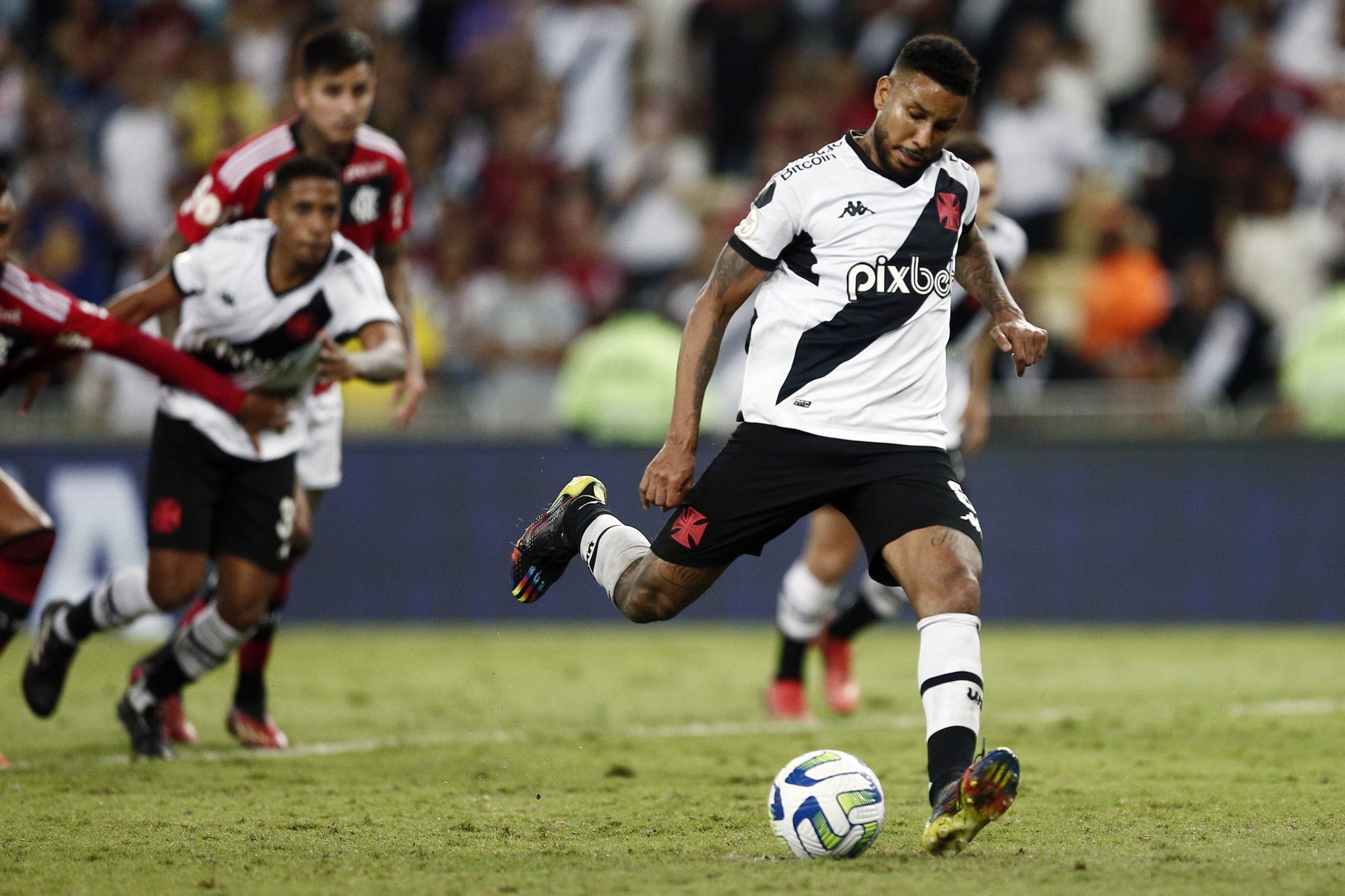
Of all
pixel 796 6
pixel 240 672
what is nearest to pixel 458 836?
pixel 240 672

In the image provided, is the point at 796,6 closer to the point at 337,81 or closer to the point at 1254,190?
the point at 1254,190

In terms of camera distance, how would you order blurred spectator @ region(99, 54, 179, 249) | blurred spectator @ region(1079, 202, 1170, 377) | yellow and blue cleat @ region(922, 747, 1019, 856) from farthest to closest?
1. blurred spectator @ region(99, 54, 179, 249)
2. blurred spectator @ region(1079, 202, 1170, 377)
3. yellow and blue cleat @ region(922, 747, 1019, 856)

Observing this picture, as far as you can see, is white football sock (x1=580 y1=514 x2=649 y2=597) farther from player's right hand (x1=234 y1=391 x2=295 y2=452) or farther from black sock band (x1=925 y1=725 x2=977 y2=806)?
player's right hand (x1=234 y1=391 x2=295 y2=452)

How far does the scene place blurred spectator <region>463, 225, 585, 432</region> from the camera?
42.3 ft

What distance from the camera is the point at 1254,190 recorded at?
13.6 m

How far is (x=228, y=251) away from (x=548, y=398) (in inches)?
220

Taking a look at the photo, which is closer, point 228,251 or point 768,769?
point 768,769

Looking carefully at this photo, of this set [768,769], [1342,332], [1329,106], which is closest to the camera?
[768,769]

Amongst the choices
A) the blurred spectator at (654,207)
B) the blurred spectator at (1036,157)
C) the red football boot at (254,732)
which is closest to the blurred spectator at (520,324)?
the blurred spectator at (654,207)

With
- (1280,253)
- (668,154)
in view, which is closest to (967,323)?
(1280,253)

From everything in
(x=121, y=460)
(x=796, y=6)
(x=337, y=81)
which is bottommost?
(x=121, y=460)

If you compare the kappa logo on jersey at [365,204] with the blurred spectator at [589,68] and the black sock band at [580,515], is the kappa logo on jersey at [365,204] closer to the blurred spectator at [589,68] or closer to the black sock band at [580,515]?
the black sock band at [580,515]

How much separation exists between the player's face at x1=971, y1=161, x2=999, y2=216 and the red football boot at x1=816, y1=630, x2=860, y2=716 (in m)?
2.29

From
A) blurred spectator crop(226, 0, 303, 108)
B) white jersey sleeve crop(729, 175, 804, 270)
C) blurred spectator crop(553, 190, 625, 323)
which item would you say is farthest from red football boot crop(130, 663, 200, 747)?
blurred spectator crop(226, 0, 303, 108)
